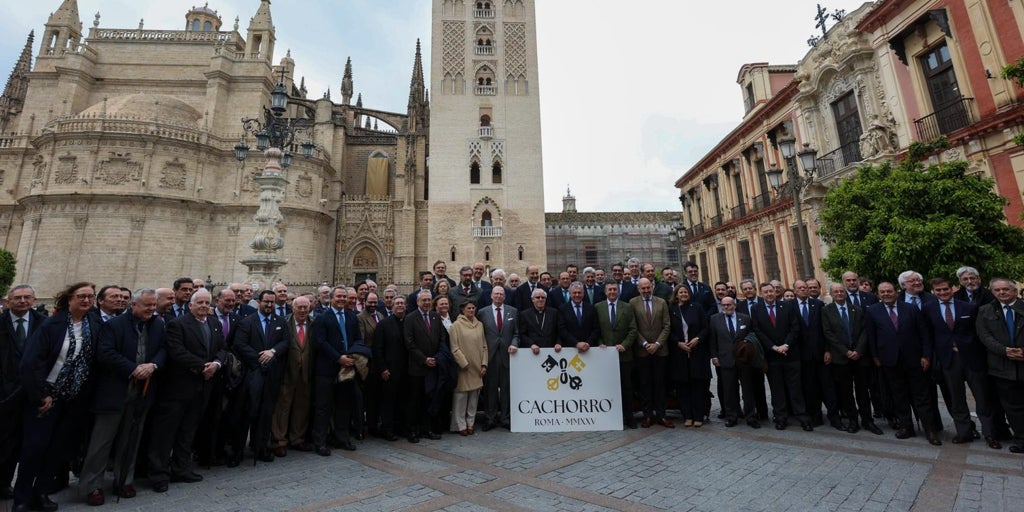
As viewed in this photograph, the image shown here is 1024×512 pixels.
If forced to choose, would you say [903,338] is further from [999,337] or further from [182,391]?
[182,391]

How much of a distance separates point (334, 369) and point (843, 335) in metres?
6.62

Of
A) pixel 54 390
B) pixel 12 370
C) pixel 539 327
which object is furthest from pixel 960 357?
pixel 12 370

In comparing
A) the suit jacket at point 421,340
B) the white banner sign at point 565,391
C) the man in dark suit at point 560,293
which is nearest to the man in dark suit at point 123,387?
the suit jacket at point 421,340

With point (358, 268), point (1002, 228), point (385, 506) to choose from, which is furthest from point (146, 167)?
point (1002, 228)

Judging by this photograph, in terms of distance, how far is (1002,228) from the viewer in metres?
7.32

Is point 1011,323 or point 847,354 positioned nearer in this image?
point 1011,323

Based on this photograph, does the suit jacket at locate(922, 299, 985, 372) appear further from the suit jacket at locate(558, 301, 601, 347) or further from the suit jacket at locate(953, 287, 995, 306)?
the suit jacket at locate(558, 301, 601, 347)

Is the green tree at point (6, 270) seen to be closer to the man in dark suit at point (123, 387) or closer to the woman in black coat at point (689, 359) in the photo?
the man in dark suit at point (123, 387)

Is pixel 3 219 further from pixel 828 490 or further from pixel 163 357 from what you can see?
pixel 828 490

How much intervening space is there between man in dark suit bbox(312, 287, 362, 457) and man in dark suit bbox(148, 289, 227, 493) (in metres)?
1.08

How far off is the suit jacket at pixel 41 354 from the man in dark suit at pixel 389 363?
2825 mm

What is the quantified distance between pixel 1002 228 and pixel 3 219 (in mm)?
46150

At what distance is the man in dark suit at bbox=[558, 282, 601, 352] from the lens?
6.05 metres

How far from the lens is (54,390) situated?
3359 mm
